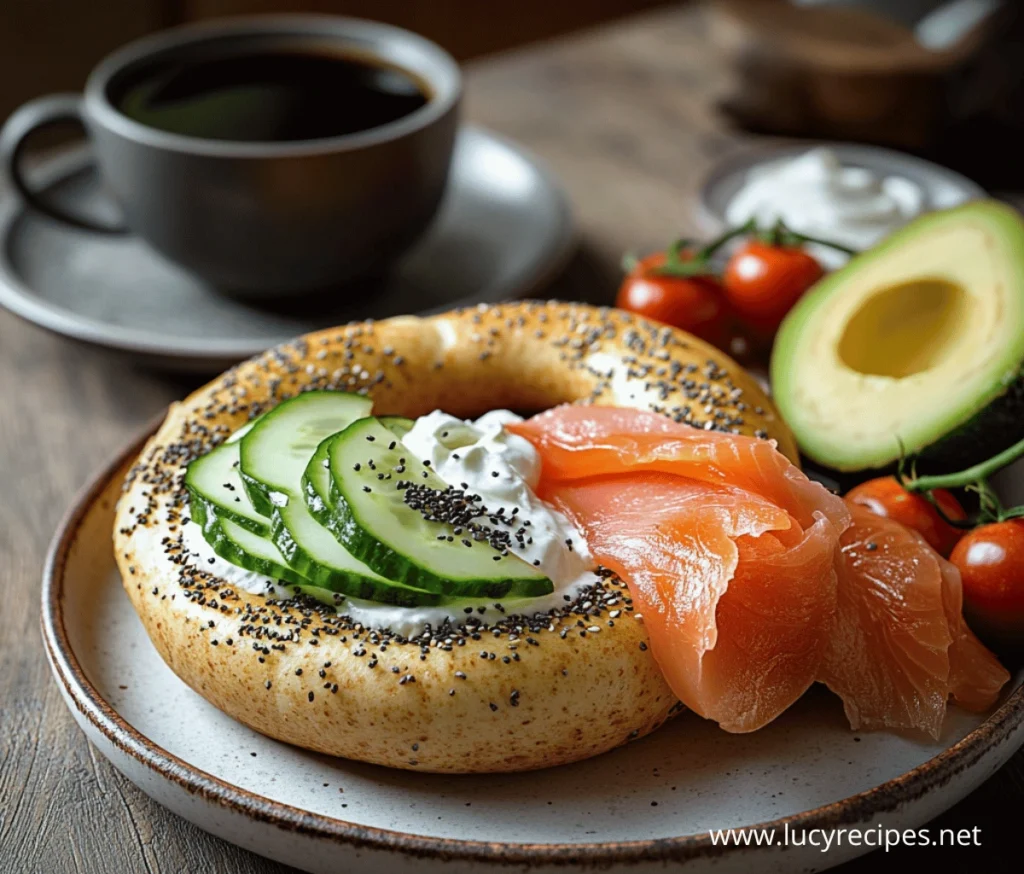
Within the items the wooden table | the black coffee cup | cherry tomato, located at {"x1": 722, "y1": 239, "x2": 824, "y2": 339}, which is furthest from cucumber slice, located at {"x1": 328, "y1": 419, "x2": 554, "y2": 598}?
cherry tomato, located at {"x1": 722, "y1": 239, "x2": 824, "y2": 339}

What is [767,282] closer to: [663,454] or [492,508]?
[663,454]

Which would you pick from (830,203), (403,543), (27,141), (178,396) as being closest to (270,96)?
(27,141)

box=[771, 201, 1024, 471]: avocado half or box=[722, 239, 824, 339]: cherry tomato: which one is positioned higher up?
box=[771, 201, 1024, 471]: avocado half

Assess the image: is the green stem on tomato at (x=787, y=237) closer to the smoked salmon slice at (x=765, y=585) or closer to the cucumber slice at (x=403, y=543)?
the smoked salmon slice at (x=765, y=585)

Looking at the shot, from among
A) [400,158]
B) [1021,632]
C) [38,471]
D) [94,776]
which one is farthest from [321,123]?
[1021,632]

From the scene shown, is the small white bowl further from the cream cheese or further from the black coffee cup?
the cream cheese

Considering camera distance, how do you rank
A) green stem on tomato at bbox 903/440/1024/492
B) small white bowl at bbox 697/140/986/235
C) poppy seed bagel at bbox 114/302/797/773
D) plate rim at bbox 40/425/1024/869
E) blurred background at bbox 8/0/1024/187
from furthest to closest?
blurred background at bbox 8/0/1024/187 < small white bowl at bbox 697/140/986/235 < green stem on tomato at bbox 903/440/1024/492 < poppy seed bagel at bbox 114/302/797/773 < plate rim at bbox 40/425/1024/869
